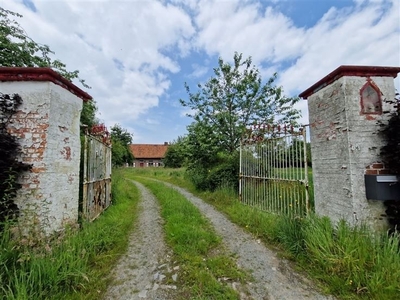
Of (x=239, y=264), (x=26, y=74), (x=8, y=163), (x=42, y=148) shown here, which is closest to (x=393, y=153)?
(x=239, y=264)

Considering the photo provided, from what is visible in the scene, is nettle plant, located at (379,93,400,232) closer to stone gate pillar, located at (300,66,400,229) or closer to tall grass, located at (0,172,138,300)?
stone gate pillar, located at (300,66,400,229)

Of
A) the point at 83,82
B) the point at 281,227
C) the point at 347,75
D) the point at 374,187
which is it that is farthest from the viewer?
the point at 83,82

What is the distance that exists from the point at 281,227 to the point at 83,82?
877 centimetres

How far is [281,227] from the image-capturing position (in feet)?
12.8

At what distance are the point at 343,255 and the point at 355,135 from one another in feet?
6.02

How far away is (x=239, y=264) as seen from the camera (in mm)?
3230

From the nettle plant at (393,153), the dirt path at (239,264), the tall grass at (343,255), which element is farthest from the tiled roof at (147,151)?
the nettle plant at (393,153)

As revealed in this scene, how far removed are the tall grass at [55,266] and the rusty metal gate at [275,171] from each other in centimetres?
374

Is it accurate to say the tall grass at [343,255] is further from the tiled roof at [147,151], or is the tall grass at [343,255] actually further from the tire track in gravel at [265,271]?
the tiled roof at [147,151]

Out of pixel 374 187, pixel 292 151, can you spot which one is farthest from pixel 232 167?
pixel 374 187

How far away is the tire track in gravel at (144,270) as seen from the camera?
8.45 ft

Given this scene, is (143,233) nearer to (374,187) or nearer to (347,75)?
(374,187)

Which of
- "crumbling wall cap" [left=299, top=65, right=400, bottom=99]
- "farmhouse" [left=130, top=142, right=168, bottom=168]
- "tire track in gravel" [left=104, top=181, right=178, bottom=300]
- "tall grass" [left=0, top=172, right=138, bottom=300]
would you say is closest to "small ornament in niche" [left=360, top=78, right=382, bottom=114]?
"crumbling wall cap" [left=299, top=65, right=400, bottom=99]

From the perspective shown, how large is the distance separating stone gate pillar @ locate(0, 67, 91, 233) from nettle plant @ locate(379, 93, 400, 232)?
5285mm
